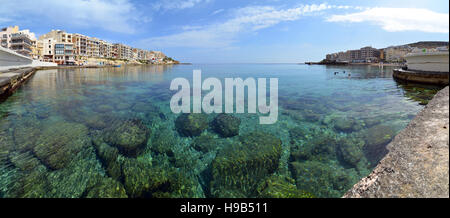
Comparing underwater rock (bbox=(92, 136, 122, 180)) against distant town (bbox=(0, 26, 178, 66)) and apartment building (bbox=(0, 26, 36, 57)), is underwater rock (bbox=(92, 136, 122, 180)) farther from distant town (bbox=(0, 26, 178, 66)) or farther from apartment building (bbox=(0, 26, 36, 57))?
apartment building (bbox=(0, 26, 36, 57))

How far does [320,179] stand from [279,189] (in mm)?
1591

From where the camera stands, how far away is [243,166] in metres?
6.50

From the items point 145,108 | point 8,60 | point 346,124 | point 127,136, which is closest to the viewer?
point 127,136

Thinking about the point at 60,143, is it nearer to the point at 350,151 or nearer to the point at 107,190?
the point at 107,190

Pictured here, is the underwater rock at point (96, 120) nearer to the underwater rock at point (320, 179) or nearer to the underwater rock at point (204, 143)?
the underwater rock at point (204, 143)

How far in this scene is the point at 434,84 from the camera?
17.4m

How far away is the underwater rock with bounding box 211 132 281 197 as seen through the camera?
585 cm

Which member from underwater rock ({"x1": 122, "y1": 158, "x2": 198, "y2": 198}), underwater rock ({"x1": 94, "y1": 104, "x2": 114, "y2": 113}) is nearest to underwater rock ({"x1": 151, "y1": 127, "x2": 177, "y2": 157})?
underwater rock ({"x1": 122, "y1": 158, "x2": 198, "y2": 198})

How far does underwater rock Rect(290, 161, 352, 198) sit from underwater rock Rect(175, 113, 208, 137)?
4699mm

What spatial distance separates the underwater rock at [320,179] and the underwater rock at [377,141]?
4.81ft

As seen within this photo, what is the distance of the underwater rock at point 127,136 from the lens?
767 centimetres

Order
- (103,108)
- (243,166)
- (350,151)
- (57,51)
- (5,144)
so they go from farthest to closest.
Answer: (57,51) < (103,108) < (5,144) < (350,151) < (243,166)

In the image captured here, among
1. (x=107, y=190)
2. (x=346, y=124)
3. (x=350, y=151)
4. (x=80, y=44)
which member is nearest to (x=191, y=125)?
(x=107, y=190)
